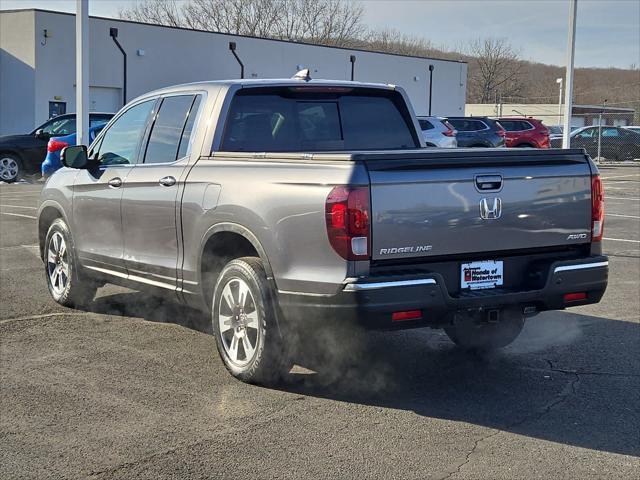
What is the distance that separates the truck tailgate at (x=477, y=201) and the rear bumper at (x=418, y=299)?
180 mm

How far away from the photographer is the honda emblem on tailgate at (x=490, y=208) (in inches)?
204

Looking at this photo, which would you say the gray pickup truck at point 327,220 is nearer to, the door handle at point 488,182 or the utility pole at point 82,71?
the door handle at point 488,182

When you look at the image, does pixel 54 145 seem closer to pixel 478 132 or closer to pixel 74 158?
pixel 74 158

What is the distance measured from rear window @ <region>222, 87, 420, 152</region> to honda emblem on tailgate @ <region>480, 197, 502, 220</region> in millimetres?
1678

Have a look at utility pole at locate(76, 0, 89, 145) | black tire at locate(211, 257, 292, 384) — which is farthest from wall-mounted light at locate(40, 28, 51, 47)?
black tire at locate(211, 257, 292, 384)

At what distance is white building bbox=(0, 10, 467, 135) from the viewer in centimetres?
3170

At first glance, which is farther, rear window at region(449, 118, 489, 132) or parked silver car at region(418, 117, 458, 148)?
rear window at region(449, 118, 489, 132)

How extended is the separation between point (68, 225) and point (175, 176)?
6.30 feet

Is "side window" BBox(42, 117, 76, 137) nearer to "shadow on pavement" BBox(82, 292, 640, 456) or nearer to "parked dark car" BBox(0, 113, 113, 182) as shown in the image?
"parked dark car" BBox(0, 113, 113, 182)

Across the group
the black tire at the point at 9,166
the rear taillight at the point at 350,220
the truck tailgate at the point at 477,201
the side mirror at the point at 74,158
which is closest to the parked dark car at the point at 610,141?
the black tire at the point at 9,166

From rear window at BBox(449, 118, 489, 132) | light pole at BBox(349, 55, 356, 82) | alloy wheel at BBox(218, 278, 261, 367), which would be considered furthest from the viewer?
light pole at BBox(349, 55, 356, 82)

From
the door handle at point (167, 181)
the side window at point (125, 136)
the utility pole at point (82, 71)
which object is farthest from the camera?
the utility pole at point (82, 71)

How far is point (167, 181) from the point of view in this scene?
6246 millimetres

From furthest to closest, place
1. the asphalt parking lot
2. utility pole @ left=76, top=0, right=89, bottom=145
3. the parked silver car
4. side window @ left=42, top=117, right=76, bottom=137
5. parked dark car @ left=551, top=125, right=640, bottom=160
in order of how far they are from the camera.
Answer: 1. parked dark car @ left=551, top=125, right=640, bottom=160
2. the parked silver car
3. side window @ left=42, top=117, right=76, bottom=137
4. utility pole @ left=76, top=0, right=89, bottom=145
5. the asphalt parking lot
